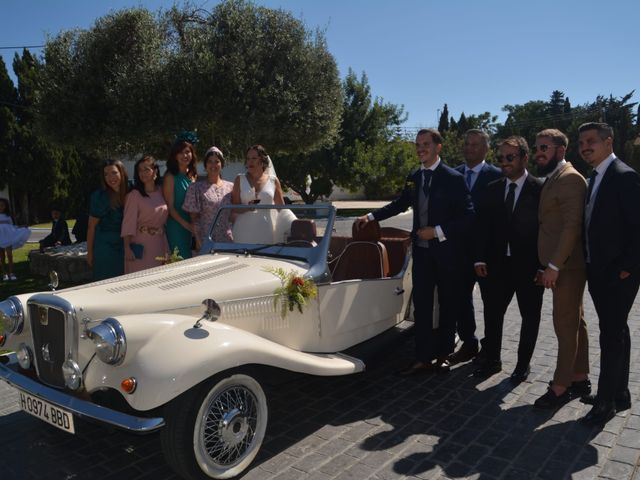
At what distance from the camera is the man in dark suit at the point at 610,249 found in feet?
11.2

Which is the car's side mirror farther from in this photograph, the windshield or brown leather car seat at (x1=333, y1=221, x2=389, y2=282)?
brown leather car seat at (x1=333, y1=221, x2=389, y2=282)

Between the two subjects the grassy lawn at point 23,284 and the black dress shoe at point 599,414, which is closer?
the black dress shoe at point 599,414

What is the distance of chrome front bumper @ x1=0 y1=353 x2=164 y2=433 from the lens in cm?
260

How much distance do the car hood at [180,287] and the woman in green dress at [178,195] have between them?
1358mm

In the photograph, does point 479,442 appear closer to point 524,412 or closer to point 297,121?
point 524,412

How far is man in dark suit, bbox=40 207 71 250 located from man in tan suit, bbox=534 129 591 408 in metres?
10.8

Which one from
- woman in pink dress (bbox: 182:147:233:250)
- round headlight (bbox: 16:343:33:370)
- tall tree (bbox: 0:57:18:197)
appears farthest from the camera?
tall tree (bbox: 0:57:18:197)

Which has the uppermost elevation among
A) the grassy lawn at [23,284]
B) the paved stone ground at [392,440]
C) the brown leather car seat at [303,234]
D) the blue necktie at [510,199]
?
the blue necktie at [510,199]

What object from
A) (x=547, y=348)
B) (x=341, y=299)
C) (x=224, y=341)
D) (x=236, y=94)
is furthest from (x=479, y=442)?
(x=236, y=94)

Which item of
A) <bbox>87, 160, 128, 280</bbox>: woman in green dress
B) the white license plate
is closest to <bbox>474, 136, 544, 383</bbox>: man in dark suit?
the white license plate

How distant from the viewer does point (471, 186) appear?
197 inches

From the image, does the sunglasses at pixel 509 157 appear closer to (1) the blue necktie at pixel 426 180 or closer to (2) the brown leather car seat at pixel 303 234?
(1) the blue necktie at pixel 426 180

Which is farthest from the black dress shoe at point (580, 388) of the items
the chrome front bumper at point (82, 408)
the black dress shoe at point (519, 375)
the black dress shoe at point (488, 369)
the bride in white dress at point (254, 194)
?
the chrome front bumper at point (82, 408)

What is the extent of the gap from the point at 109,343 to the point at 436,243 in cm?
283
